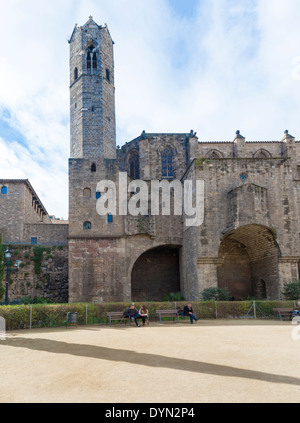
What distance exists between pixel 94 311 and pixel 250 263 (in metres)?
15.3

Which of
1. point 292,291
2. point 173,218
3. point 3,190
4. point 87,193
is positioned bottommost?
point 292,291

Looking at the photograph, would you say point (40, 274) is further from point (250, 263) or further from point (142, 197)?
point (250, 263)

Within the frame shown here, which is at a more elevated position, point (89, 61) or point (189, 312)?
point (89, 61)

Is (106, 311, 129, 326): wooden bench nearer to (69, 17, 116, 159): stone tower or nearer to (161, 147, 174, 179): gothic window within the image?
(69, 17, 116, 159): stone tower

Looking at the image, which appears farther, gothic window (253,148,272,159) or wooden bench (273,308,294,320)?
gothic window (253,148,272,159)

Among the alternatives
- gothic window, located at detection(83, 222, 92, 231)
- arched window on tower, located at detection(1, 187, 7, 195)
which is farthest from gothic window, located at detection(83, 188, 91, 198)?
arched window on tower, located at detection(1, 187, 7, 195)

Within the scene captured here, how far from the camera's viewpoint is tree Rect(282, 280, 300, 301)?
2198cm

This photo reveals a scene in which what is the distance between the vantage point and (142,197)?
26.8 metres

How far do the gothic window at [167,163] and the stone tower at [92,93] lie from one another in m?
4.39

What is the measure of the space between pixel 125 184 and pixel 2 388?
2128cm

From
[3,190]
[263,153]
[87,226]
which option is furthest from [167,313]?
[263,153]

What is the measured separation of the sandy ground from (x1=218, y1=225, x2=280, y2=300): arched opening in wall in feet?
42.8

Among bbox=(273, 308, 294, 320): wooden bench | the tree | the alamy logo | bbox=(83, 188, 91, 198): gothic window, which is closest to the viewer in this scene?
bbox=(273, 308, 294, 320): wooden bench
